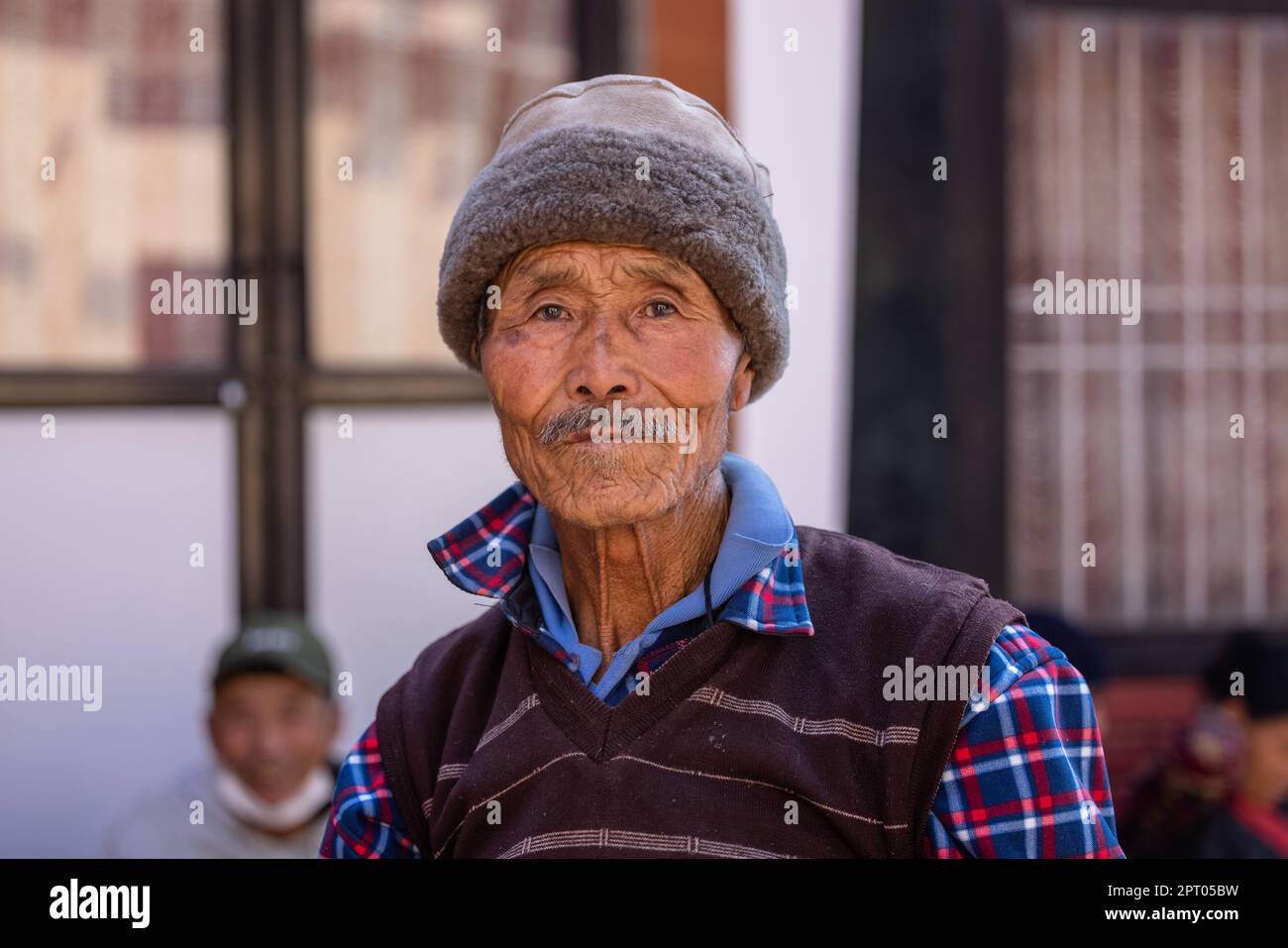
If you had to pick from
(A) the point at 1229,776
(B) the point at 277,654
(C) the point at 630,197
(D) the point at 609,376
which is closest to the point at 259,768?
(B) the point at 277,654

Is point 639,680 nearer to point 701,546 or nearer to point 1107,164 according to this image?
point 701,546

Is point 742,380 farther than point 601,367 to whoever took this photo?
Yes

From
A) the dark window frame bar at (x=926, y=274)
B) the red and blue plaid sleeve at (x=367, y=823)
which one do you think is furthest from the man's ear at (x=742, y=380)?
the dark window frame bar at (x=926, y=274)

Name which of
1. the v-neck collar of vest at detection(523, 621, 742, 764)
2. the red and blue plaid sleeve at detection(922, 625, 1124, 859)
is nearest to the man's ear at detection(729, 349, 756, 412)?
the v-neck collar of vest at detection(523, 621, 742, 764)

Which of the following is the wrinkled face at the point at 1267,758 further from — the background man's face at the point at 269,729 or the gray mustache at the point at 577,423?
the gray mustache at the point at 577,423

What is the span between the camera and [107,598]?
3.53 m

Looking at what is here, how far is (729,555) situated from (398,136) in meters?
2.39

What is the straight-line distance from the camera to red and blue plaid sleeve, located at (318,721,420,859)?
177 centimetres

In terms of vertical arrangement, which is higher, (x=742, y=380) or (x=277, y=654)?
(x=742, y=380)

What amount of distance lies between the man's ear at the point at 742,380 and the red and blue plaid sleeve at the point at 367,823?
2.12ft

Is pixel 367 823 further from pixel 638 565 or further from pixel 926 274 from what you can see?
pixel 926 274

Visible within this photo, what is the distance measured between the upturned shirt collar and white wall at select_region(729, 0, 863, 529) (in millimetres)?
1744

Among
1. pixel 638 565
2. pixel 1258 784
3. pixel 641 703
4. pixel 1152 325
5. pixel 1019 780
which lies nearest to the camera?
pixel 1019 780
